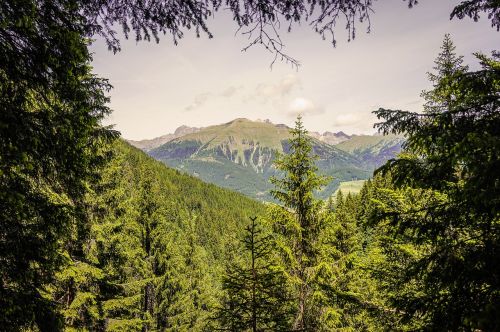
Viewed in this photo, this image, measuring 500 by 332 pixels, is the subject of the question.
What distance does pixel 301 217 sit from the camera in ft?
41.6

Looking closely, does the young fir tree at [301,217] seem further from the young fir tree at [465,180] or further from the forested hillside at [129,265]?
the young fir tree at [465,180]

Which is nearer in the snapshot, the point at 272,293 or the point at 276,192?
the point at 272,293

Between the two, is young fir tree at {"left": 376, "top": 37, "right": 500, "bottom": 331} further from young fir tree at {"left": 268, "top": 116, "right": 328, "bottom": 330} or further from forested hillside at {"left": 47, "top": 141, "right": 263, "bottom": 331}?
young fir tree at {"left": 268, "top": 116, "right": 328, "bottom": 330}

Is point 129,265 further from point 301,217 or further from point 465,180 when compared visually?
point 465,180

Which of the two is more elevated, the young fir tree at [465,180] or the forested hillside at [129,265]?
the young fir tree at [465,180]

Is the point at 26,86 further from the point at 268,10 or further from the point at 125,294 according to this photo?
the point at 125,294

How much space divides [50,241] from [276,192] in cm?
911

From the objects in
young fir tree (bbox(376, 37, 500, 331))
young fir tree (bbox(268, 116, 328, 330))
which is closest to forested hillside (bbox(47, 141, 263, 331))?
young fir tree (bbox(268, 116, 328, 330))

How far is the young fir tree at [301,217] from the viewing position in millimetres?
11969

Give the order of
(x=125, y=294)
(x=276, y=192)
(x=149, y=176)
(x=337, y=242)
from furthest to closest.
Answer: (x=337, y=242) < (x=149, y=176) < (x=125, y=294) < (x=276, y=192)

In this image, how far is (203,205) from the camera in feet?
477

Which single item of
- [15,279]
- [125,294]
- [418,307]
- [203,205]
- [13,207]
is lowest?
[203,205]

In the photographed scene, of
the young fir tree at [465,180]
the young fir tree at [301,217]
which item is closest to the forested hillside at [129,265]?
the young fir tree at [301,217]

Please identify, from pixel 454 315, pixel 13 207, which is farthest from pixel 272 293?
pixel 13 207
